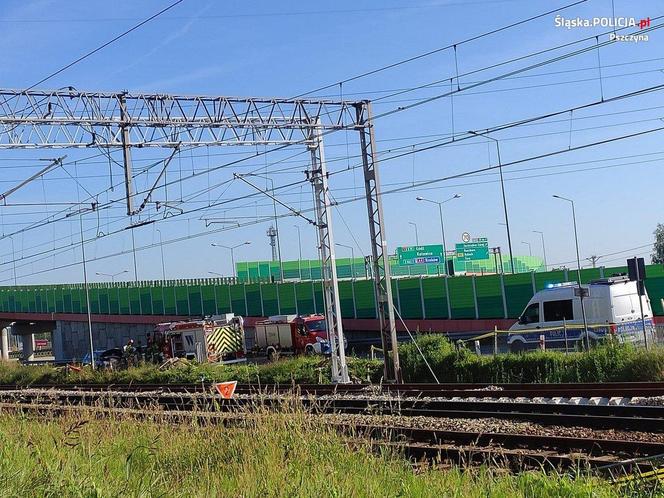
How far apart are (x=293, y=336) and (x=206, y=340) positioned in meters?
5.02

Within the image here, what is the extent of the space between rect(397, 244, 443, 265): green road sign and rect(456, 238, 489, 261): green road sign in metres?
3.07

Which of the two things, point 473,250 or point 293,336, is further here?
point 473,250

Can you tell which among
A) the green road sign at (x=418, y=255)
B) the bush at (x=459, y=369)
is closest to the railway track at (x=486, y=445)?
the bush at (x=459, y=369)

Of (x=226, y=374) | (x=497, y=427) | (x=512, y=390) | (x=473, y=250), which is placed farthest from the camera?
(x=473, y=250)

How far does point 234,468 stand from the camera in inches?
375

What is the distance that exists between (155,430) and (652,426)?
788 centimetres

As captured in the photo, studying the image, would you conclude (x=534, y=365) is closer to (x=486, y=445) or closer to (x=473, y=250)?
(x=486, y=445)

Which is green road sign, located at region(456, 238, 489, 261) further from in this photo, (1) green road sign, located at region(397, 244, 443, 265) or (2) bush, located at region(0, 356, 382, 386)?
(2) bush, located at region(0, 356, 382, 386)

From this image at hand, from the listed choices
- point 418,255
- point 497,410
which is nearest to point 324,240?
point 497,410

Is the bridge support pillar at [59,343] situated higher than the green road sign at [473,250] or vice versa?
the green road sign at [473,250]

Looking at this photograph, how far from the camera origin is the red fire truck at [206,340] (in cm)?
4906

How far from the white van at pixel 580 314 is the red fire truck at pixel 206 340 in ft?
68.2

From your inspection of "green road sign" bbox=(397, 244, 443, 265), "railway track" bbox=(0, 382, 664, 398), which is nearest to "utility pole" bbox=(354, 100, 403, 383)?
"railway track" bbox=(0, 382, 664, 398)

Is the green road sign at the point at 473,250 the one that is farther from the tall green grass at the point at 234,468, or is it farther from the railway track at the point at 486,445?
the tall green grass at the point at 234,468
